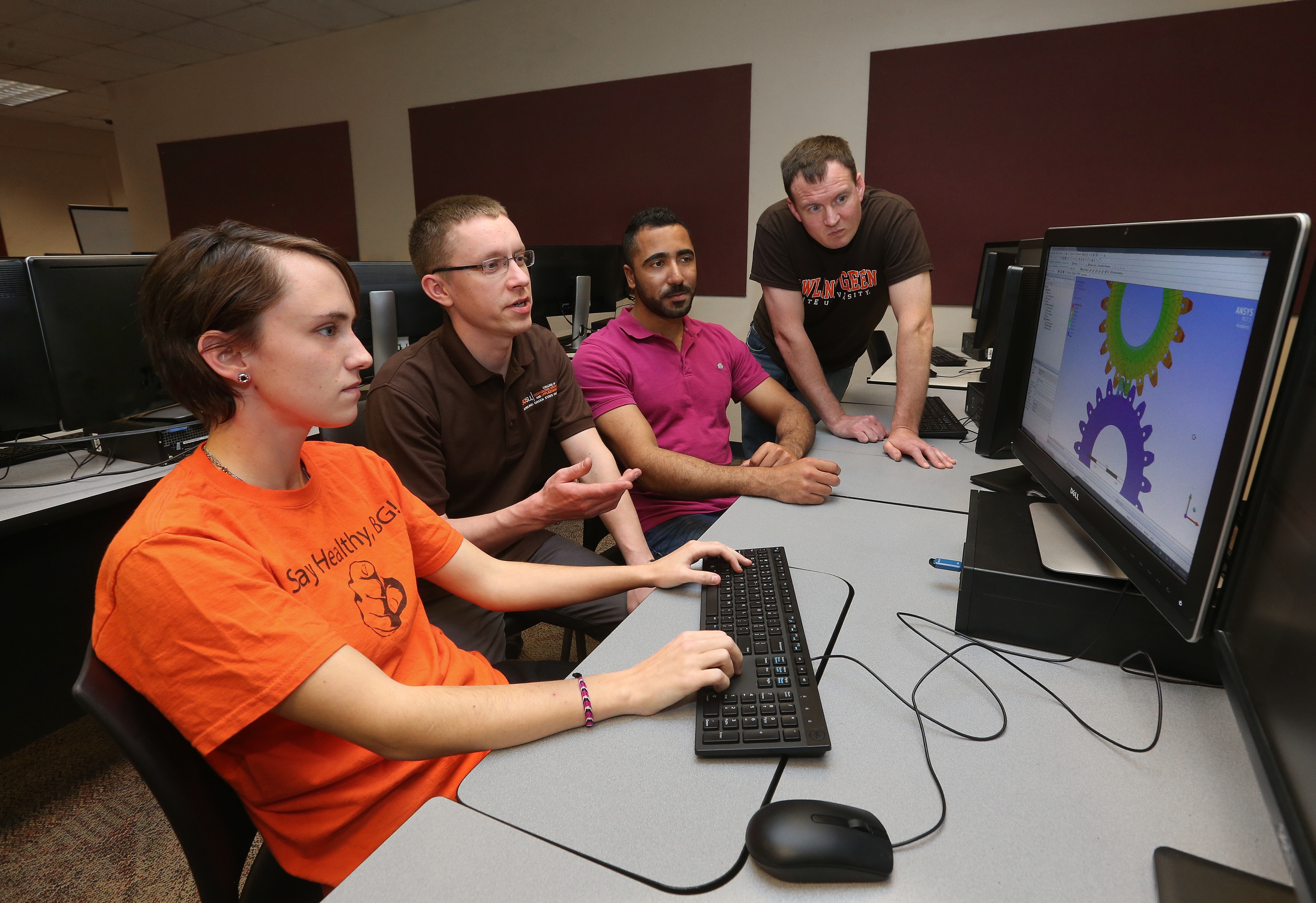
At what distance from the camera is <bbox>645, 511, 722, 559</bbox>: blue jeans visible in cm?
178

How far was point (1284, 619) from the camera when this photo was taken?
538 mm

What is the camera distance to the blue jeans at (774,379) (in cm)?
238

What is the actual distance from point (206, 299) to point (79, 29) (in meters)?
6.02

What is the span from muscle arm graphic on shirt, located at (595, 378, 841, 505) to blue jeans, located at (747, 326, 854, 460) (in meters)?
0.24

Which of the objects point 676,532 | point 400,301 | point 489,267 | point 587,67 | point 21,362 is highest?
point 587,67

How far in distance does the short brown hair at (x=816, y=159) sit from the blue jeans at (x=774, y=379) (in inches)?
23.0

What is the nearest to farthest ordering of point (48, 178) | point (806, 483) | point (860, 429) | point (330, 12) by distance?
point (806, 483), point (860, 429), point (330, 12), point (48, 178)

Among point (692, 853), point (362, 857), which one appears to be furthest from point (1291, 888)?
point (362, 857)

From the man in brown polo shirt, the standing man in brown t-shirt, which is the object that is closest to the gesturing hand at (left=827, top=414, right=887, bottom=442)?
the standing man in brown t-shirt

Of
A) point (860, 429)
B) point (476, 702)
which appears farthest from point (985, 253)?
point (476, 702)

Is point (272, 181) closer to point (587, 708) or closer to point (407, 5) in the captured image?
point (407, 5)

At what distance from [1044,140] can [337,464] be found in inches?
142

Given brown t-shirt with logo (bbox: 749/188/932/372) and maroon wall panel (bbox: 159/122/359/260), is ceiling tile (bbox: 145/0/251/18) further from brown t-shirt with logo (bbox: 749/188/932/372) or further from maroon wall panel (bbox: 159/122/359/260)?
brown t-shirt with logo (bbox: 749/188/932/372)

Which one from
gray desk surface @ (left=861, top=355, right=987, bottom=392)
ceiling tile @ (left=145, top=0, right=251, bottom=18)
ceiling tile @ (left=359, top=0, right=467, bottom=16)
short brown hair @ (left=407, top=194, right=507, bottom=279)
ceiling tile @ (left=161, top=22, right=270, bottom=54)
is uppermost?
ceiling tile @ (left=359, top=0, right=467, bottom=16)
